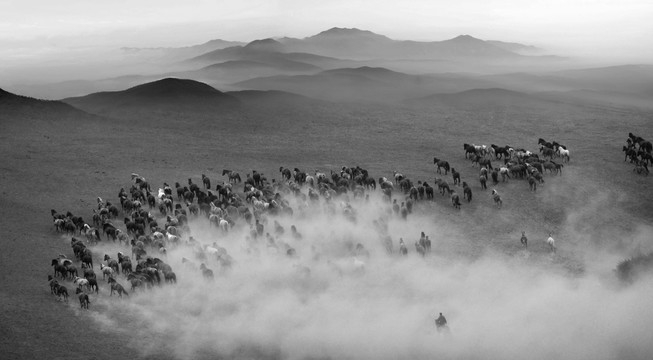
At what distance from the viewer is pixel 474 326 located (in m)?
27.9

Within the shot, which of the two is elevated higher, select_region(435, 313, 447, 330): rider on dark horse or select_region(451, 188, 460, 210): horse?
select_region(451, 188, 460, 210): horse

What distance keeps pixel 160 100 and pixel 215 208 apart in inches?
1792

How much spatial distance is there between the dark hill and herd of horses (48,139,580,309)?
1227 inches

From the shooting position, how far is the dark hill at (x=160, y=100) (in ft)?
254

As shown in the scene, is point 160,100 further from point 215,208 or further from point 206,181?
point 215,208

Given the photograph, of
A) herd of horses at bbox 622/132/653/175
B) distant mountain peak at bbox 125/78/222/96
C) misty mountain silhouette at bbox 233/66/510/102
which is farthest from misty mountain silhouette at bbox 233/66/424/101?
herd of horses at bbox 622/132/653/175

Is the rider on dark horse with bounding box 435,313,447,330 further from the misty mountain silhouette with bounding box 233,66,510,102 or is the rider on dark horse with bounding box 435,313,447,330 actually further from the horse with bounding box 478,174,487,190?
the misty mountain silhouette with bounding box 233,66,510,102

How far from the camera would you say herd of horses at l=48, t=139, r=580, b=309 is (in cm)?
3134

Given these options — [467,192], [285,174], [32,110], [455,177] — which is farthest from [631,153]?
[32,110]

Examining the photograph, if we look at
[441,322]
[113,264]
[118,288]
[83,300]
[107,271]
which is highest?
[113,264]

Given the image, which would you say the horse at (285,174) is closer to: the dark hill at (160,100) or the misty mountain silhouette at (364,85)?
the dark hill at (160,100)

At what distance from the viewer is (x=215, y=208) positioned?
130 ft

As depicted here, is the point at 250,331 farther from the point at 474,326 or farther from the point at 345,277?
the point at 474,326

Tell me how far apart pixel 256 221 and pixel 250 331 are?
35.7 feet
